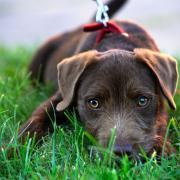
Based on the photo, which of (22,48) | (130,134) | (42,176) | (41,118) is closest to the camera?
(42,176)

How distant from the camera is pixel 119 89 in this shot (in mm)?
5027

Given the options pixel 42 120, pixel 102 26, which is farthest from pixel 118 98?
pixel 102 26

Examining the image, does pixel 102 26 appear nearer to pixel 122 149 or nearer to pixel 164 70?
pixel 164 70

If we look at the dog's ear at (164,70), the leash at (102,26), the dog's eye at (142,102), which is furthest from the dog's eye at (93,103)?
the leash at (102,26)

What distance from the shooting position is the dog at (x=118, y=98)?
16.0ft

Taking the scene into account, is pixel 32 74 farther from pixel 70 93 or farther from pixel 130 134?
pixel 130 134

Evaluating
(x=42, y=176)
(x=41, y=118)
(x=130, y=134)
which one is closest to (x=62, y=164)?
(x=42, y=176)

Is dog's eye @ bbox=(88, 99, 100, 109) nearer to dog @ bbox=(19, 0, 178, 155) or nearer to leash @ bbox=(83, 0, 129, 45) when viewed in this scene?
dog @ bbox=(19, 0, 178, 155)

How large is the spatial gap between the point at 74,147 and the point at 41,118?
79 centimetres

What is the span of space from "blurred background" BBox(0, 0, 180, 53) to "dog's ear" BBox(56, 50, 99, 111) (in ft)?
20.4

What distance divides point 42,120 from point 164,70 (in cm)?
114

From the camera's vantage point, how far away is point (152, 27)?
12977 millimetres

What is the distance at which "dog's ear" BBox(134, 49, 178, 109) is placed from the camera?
509 cm

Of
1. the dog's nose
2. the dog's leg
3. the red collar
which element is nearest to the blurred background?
the red collar
